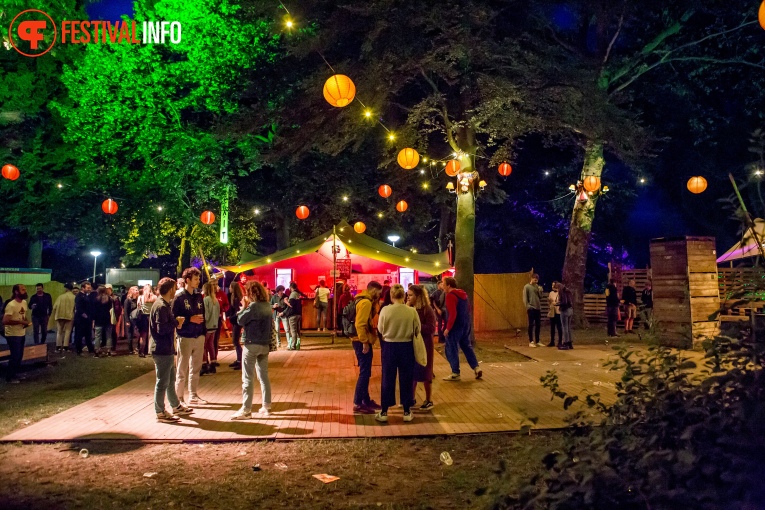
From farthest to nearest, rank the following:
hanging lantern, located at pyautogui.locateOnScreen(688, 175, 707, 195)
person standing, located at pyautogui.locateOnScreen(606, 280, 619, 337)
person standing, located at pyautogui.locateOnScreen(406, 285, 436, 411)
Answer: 1. person standing, located at pyautogui.locateOnScreen(606, 280, 619, 337)
2. hanging lantern, located at pyautogui.locateOnScreen(688, 175, 707, 195)
3. person standing, located at pyautogui.locateOnScreen(406, 285, 436, 411)

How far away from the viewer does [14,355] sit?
11.0m

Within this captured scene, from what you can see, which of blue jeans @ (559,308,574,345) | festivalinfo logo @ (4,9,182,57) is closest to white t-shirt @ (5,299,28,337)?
blue jeans @ (559,308,574,345)

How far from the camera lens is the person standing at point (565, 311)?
47.3 ft

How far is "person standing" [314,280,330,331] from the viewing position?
20.1 metres

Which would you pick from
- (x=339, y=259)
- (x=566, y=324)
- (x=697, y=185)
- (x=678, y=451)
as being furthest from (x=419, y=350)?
(x=697, y=185)

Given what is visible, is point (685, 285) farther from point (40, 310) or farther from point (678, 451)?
point (40, 310)

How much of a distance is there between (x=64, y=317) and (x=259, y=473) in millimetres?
11919

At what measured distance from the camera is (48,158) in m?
25.9

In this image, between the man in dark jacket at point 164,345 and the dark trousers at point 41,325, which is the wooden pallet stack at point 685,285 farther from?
the dark trousers at point 41,325

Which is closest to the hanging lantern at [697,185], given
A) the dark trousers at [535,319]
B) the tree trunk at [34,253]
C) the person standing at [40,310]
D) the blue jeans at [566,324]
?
the blue jeans at [566,324]

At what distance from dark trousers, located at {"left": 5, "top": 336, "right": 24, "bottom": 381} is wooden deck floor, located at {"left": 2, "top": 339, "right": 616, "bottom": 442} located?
7.51ft

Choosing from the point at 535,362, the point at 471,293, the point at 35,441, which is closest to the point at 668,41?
the point at 471,293

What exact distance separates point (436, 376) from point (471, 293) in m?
5.29

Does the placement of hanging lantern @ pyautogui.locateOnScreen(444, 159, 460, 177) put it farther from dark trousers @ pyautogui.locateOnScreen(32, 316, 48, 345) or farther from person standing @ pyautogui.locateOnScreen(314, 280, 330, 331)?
dark trousers @ pyautogui.locateOnScreen(32, 316, 48, 345)
